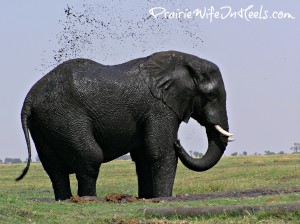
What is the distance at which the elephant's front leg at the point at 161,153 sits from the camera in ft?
61.9

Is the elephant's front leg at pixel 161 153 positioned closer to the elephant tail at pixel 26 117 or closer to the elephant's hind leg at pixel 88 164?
Answer: the elephant's hind leg at pixel 88 164

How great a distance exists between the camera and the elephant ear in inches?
754

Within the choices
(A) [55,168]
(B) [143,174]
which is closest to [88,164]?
(A) [55,168]

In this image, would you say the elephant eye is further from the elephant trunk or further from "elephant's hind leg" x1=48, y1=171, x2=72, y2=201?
"elephant's hind leg" x1=48, y1=171, x2=72, y2=201

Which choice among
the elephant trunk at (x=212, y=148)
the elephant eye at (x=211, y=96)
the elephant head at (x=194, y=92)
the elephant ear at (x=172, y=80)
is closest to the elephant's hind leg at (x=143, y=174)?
the elephant head at (x=194, y=92)

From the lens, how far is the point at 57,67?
18906 millimetres

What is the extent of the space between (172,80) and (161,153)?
73.4 inches

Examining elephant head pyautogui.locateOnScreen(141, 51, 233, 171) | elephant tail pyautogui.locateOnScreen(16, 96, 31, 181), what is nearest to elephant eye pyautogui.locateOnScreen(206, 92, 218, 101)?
elephant head pyautogui.locateOnScreen(141, 51, 233, 171)

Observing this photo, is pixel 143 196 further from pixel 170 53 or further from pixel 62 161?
pixel 170 53

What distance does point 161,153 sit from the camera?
18938 millimetres

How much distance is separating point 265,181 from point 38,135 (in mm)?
12792

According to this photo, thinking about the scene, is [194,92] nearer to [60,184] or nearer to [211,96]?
[211,96]

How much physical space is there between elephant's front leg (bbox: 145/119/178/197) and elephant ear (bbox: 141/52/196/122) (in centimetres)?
54

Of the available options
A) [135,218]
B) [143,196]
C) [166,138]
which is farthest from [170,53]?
[135,218]
